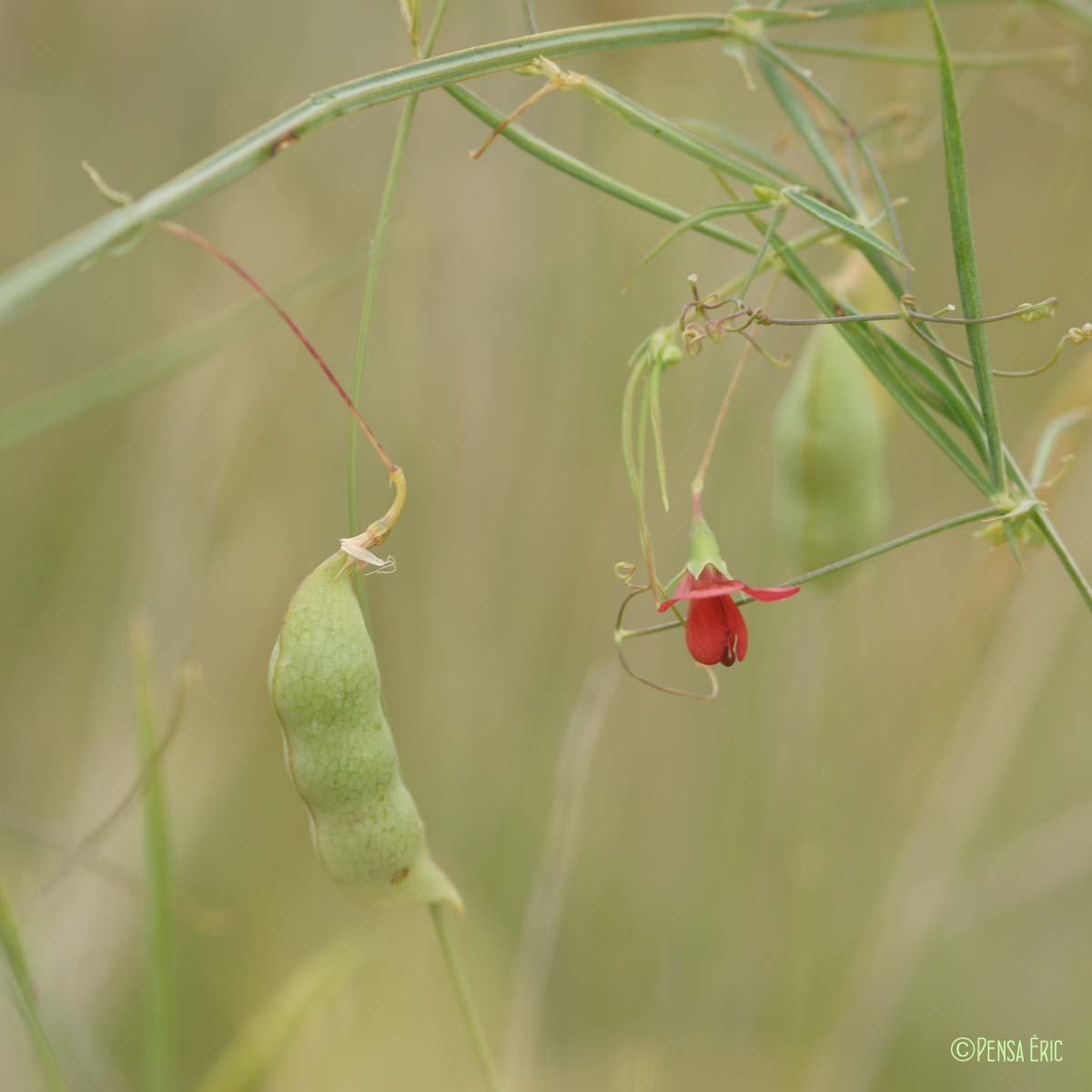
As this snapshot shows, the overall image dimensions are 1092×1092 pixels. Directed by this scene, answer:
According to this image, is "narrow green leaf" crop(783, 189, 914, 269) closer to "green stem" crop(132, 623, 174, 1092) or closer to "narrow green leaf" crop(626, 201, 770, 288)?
"narrow green leaf" crop(626, 201, 770, 288)

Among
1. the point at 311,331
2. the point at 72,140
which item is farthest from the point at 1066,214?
the point at 72,140

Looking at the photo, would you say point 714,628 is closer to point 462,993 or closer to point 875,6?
point 462,993

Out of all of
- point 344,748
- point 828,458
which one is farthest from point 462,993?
point 828,458

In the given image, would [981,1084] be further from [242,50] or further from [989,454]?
[242,50]

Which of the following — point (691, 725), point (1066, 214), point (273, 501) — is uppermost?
point (273, 501)

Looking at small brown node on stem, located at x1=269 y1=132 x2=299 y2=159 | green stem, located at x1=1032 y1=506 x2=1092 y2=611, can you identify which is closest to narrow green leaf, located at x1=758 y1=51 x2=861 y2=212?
green stem, located at x1=1032 y1=506 x2=1092 y2=611

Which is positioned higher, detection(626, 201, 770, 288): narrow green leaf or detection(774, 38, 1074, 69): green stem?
detection(774, 38, 1074, 69): green stem
